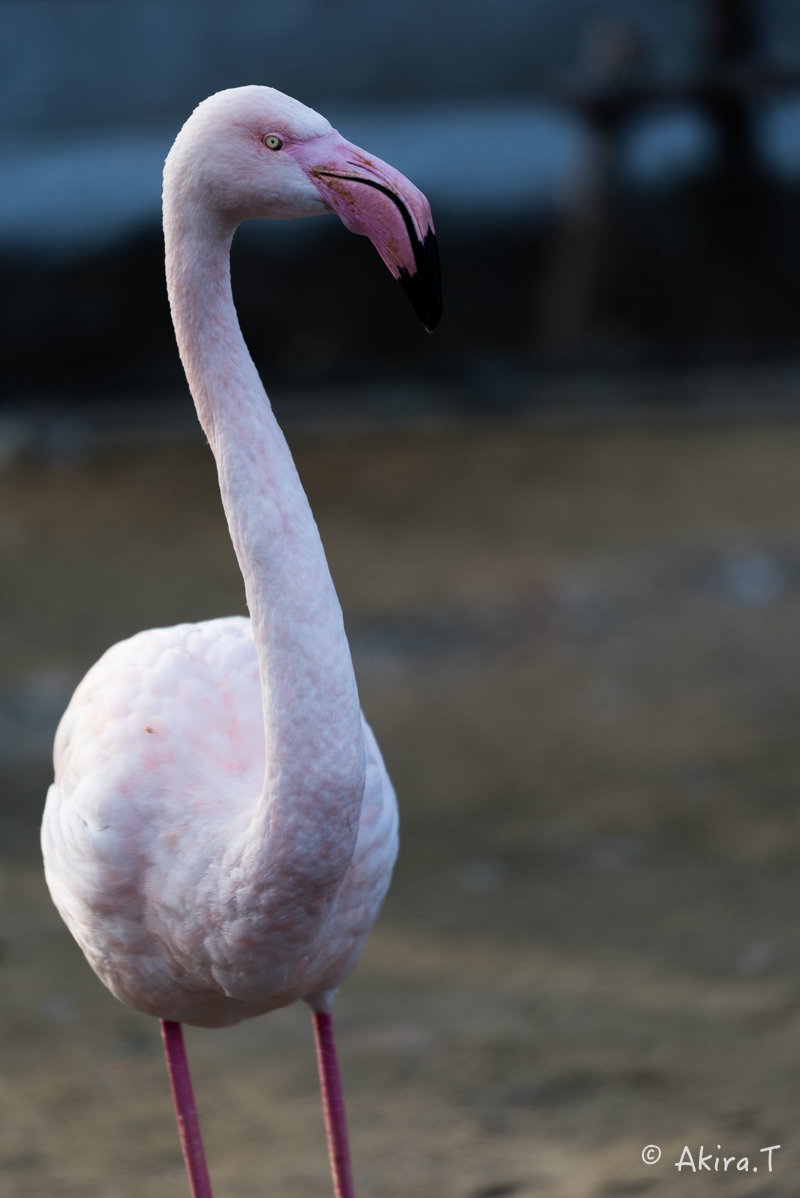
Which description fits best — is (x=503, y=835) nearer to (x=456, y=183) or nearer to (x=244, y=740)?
(x=244, y=740)

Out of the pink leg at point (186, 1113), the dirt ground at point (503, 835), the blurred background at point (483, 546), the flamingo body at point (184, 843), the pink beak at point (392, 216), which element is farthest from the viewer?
the blurred background at point (483, 546)

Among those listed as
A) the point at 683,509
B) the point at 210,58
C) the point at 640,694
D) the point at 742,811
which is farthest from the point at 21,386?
the point at 742,811

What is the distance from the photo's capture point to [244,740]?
201 centimetres

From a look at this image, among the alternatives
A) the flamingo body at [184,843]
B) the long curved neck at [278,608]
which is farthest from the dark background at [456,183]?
the long curved neck at [278,608]

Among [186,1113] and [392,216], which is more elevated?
[392,216]

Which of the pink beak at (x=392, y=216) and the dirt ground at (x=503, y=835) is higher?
the pink beak at (x=392, y=216)

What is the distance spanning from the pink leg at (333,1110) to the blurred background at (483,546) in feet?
1.36

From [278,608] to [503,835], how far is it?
7.82ft

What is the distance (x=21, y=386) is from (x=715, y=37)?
4651mm

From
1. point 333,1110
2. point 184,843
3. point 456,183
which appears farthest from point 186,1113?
point 456,183

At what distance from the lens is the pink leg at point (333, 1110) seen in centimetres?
228

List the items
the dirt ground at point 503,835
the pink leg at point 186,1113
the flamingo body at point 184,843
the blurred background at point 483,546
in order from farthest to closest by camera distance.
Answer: the blurred background at point 483,546, the dirt ground at point 503,835, the pink leg at point 186,1113, the flamingo body at point 184,843

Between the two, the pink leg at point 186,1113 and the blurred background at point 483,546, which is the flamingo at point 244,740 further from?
the blurred background at point 483,546

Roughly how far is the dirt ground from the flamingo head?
1894mm
